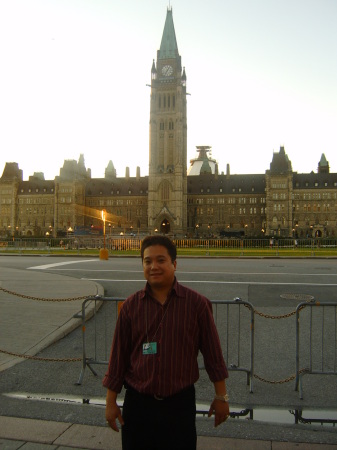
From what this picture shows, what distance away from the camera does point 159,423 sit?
3033mm

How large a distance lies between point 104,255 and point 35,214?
327ft

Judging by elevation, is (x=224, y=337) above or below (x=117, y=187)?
below

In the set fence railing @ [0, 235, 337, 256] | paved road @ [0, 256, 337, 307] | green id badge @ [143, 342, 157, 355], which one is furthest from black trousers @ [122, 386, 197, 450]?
fence railing @ [0, 235, 337, 256]

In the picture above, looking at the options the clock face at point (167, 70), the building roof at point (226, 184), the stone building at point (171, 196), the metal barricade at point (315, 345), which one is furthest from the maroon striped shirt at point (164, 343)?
the building roof at point (226, 184)

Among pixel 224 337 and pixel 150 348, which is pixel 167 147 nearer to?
pixel 224 337

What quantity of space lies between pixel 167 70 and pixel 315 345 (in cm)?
10647

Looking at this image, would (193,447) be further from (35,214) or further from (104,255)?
(35,214)

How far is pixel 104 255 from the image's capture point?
28062 millimetres

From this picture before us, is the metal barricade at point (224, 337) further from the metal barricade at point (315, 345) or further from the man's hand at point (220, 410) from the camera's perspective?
the man's hand at point (220, 410)

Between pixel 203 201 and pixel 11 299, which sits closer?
pixel 11 299

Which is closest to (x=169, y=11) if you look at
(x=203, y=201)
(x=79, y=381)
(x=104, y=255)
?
(x=203, y=201)

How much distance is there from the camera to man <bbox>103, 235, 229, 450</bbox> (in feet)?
10.0

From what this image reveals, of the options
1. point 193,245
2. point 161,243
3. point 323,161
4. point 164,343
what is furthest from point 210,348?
point 323,161

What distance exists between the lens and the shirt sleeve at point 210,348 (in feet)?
10.5
